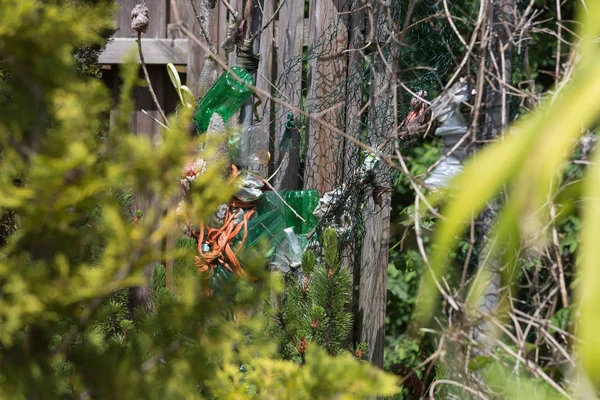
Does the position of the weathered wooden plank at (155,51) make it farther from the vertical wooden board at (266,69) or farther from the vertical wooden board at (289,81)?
the vertical wooden board at (289,81)

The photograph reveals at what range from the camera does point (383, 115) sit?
1961mm

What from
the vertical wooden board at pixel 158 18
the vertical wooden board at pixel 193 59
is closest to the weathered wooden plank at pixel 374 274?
the vertical wooden board at pixel 193 59

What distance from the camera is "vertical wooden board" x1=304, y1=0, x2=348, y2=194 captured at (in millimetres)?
2119

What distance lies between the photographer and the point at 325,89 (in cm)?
216

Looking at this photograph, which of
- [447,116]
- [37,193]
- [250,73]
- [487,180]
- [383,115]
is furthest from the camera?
[250,73]

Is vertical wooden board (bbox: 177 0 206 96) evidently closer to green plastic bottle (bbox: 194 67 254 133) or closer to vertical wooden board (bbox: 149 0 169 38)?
vertical wooden board (bbox: 149 0 169 38)

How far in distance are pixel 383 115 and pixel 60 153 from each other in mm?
1217

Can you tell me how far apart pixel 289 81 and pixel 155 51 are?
0.90 meters

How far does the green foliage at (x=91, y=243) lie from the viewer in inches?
34.7

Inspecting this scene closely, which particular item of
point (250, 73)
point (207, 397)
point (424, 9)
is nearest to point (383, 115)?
point (424, 9)

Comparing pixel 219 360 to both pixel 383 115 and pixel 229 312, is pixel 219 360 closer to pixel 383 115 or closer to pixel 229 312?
pixel 229 312

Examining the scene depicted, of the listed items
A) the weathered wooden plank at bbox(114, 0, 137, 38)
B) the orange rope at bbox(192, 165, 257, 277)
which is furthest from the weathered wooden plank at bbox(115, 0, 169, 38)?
the orange rope at bbox(192, 165, 257, 277)

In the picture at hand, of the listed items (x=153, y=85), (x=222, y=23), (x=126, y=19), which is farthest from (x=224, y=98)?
(x=126, y=19)

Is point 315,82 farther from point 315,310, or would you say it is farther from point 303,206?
point 315,310
